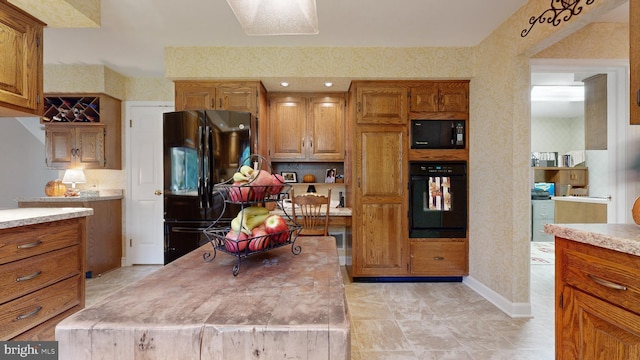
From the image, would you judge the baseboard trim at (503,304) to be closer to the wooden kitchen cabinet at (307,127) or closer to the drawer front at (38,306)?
the wooden kitchen cabinet at (307,127)

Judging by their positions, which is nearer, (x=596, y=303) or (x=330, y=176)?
(x=596, y=303)

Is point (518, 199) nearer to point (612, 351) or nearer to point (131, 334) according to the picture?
point (612, 351)

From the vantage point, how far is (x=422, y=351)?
1998 mm

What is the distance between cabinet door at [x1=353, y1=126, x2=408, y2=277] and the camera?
10.7 ft

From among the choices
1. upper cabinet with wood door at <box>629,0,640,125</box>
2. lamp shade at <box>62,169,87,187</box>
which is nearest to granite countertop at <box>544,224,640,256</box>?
upper cabinet with wood door at <box>629,0,640,125</box>

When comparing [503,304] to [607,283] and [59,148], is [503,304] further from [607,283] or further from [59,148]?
[59,148]

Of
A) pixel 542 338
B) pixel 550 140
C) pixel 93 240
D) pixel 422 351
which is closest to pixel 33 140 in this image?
pixel 93 240

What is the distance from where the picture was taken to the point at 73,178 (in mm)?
3725

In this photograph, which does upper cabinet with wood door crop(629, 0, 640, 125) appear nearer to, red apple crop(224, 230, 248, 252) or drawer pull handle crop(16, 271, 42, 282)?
red apple crop(224, 230, 248, 252)

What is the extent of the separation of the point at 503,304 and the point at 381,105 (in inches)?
87.6

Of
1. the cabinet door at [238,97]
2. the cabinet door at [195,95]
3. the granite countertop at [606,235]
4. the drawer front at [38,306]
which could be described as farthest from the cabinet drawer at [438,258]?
the drawer front at [38,306]

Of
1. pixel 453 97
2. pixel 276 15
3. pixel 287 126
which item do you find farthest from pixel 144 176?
pixel 453 97

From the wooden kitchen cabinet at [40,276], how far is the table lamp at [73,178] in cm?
213

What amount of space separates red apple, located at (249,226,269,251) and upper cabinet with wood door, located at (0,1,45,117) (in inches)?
84.2
